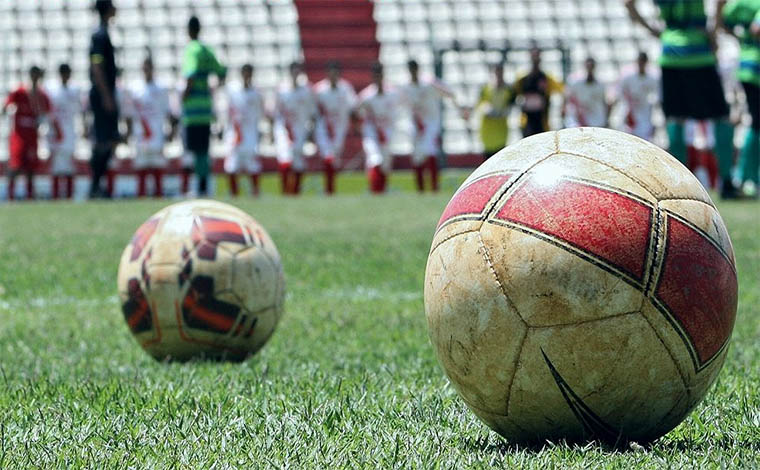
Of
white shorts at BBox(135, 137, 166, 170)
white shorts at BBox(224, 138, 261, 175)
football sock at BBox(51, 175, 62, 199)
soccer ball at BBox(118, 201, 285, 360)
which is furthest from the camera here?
football sock at BBox(51, 175, 62, 199)

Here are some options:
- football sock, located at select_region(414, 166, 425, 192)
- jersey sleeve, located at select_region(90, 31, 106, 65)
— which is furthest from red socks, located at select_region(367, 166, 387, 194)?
jersey sleeve, located at select_region(90, 31, 106, 65)

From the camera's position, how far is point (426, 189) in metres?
22.5

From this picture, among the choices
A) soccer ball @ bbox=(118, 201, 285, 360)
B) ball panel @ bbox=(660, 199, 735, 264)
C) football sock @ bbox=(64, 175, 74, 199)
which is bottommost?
football sock @ bbox=(64, 175, 74, 199)

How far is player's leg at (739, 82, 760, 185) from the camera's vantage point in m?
12.1

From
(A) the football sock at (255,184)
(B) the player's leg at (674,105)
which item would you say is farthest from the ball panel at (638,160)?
(A) the football sock at (255,184)

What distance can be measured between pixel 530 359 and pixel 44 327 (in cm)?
370

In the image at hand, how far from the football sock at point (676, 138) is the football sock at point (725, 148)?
622 millimetres

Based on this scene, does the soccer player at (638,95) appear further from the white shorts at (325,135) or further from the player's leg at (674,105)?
the player's leg at (674,105)

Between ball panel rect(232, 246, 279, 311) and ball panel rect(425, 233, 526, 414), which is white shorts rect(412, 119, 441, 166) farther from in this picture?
ball panel rect(425, 233, 526, 414)

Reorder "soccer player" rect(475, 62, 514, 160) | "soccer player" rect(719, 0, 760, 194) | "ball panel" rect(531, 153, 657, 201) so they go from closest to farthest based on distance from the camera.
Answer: "ball panel" rect(531, 153, 657, 201), "soccer player" rect(719, 0, 760, 194), "soccer player" rect(475, 62, 514, 160)

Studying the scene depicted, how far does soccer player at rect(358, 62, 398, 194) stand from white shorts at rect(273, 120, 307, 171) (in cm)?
120

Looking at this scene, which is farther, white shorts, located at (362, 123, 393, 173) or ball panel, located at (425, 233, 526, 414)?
white shorts, located at (362, 123, 393, 173)

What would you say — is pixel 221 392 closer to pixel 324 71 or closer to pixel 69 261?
pixel 69 261

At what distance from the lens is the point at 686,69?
12.1 meters
